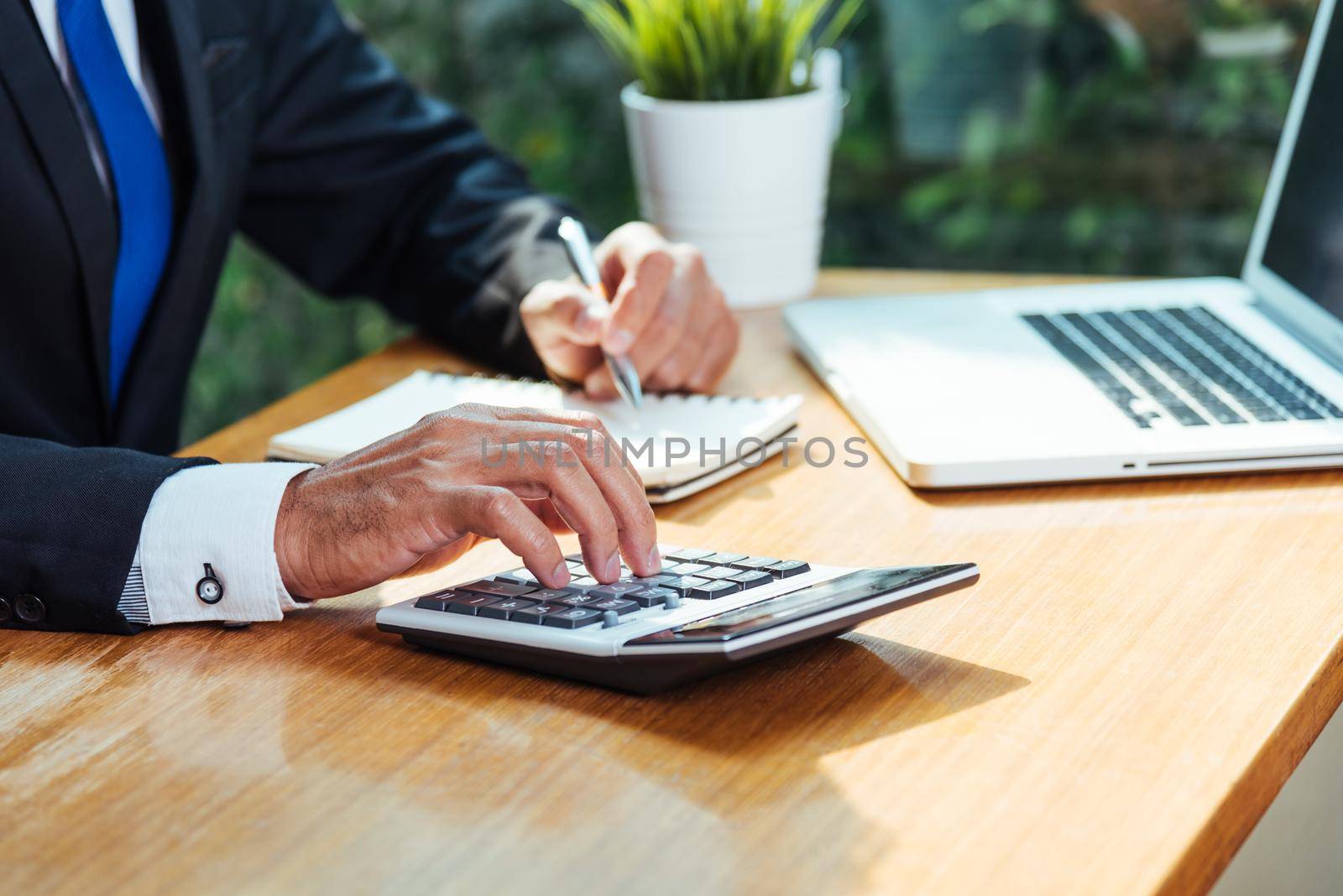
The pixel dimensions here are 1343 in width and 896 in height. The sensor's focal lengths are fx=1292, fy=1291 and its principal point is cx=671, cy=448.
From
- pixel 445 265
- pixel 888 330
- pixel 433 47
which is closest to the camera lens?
pixel 888 330

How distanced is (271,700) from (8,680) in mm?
147

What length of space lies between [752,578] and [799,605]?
54 mm

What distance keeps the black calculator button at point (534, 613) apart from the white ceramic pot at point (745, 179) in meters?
0.73

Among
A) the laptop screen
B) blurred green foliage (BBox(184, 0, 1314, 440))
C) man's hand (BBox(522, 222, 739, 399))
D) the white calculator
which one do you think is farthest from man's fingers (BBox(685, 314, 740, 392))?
blurred green foliage (BBox(184, 0, 1314, 440))

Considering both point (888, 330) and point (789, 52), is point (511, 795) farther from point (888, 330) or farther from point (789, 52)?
point (789, 52)

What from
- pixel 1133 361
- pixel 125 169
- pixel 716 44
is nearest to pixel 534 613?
A: pixel 1133 361

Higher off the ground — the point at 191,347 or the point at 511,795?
the point at 511,795

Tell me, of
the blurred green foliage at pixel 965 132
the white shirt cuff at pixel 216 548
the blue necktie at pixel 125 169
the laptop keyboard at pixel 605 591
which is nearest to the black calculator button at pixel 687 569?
the laptop keyboard at pixel 605 591

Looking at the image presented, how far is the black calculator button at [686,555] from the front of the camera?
0.71 m

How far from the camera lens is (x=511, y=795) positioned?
0.54 metres

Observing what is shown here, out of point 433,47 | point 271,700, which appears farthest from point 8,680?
point 433,47

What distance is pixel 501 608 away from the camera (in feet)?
2.10

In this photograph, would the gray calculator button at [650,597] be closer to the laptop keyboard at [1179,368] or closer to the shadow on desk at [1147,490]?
the shadow on desk at [1147,490]

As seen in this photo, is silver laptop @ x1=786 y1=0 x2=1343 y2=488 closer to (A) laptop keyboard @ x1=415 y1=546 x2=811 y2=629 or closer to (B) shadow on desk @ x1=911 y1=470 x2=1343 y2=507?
(B) shadow on desk @ x1=911 y1=470 x2=1343 y2=507
